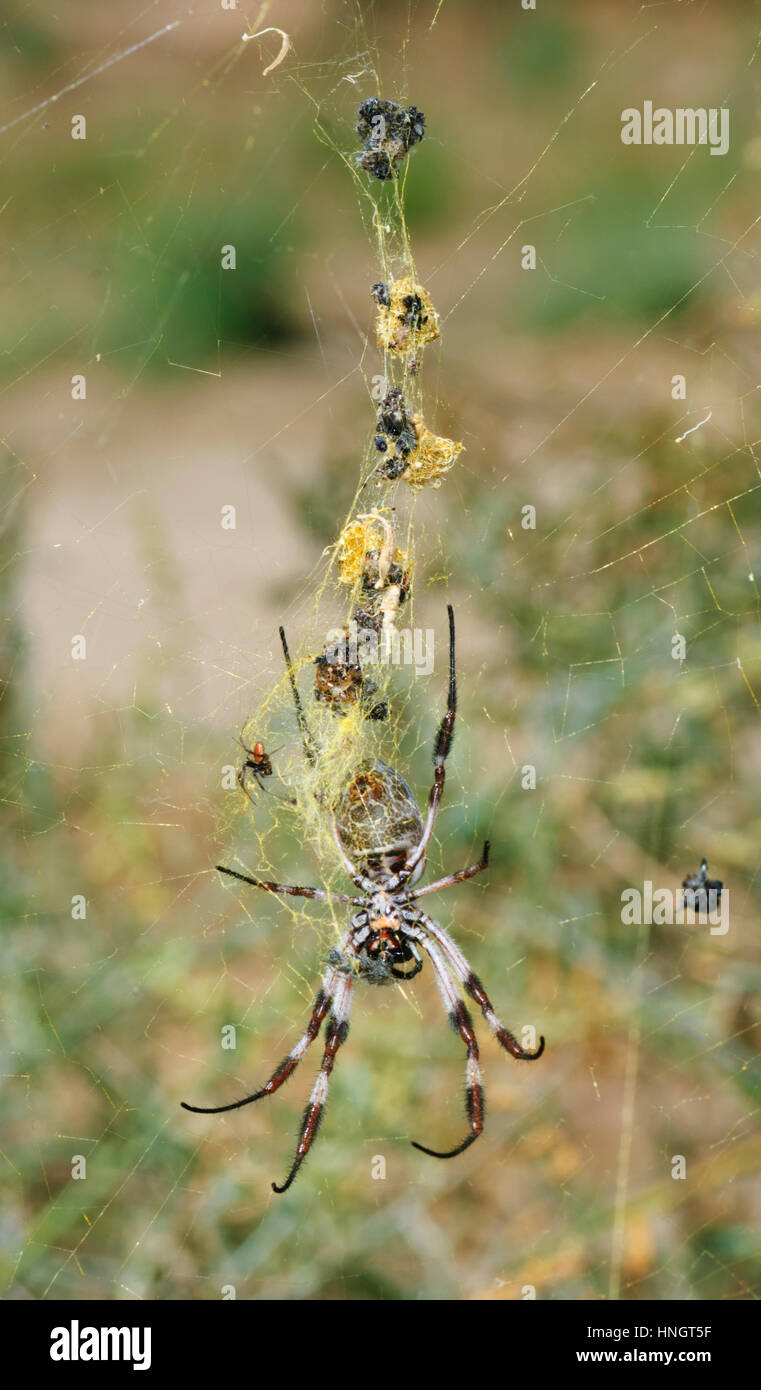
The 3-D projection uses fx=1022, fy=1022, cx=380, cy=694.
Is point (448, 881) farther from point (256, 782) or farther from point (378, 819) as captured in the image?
point (256, 782)

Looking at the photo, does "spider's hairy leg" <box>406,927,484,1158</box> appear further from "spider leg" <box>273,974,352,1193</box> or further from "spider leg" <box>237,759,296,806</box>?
"spider leg" <box>237,759,296,806</box>

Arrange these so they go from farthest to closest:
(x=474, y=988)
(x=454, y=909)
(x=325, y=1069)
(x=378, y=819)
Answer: (x=454, y=909), (x=474, y=988), (x=325, y=1069), (x=378, y=819)

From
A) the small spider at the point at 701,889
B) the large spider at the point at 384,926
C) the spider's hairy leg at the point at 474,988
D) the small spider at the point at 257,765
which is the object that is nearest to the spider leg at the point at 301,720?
the large spider at the point at 384,926

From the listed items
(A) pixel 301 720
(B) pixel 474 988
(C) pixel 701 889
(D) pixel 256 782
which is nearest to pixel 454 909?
(B) pixel 474 988

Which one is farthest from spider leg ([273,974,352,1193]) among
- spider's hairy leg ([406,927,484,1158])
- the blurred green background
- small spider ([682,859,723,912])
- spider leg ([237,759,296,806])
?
small spider ([682,859,723,912])

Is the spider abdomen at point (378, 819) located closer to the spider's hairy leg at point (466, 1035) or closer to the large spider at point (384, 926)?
the large spider at point (384, 926)
